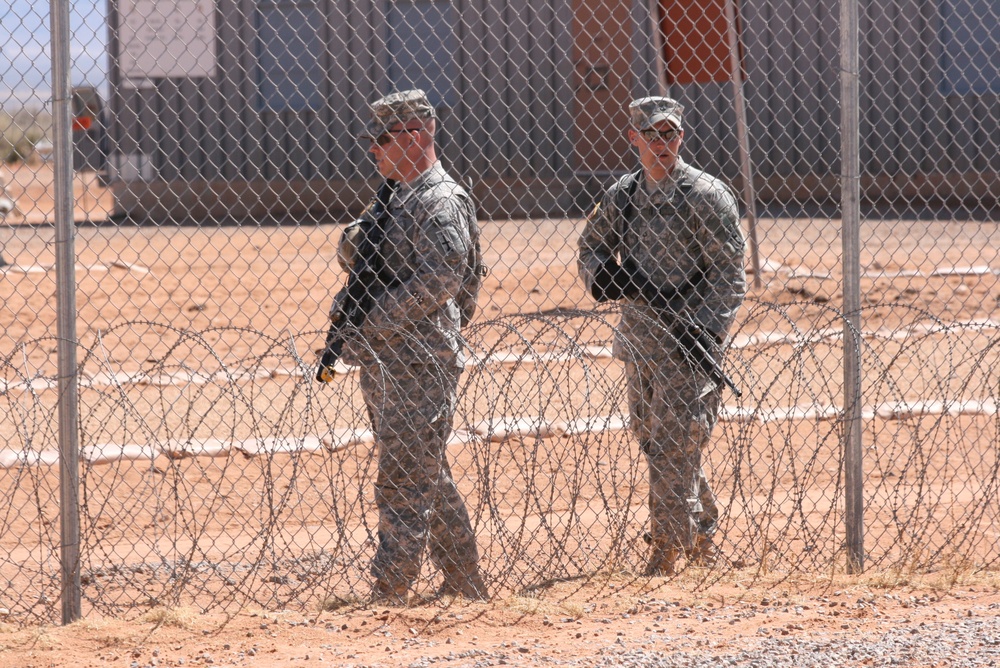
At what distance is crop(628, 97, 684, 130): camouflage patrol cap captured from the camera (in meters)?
4.36

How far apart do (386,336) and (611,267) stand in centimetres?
90

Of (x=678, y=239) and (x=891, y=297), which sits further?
(x=891, y=297)

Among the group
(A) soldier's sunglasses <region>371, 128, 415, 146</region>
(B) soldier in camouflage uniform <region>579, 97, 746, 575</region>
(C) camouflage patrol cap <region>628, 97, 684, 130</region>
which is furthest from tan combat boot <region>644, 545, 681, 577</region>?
(A) soldier's sunglasses <region>371, 128, 415, 146</region>

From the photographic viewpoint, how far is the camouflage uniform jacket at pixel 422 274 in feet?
13.2

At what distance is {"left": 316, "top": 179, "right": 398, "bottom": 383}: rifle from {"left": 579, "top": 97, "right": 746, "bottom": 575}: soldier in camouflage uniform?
32.6 inches

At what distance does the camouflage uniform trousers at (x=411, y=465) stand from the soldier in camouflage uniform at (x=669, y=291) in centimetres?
74

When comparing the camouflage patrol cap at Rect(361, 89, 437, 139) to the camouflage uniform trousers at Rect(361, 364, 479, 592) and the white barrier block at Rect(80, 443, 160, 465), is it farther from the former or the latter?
the white barrier block at Rect(80, 443, 160, 465)

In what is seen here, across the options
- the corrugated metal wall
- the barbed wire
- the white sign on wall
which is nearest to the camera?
the barbed wire

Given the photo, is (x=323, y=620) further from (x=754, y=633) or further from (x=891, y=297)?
(x=891, y=297)

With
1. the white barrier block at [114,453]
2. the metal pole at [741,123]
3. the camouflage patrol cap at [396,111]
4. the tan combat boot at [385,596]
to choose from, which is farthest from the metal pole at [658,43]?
the tan combat boot at [385,596]

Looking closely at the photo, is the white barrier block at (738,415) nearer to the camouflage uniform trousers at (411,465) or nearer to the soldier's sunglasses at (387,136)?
the camouflage uniform trousers at (411,465)

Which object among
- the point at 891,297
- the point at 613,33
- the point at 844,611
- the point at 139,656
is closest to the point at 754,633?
the point at 844,611

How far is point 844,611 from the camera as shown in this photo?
4.04 metres

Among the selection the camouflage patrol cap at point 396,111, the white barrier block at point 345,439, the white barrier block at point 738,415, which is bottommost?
the white barrier block at point 345,439
